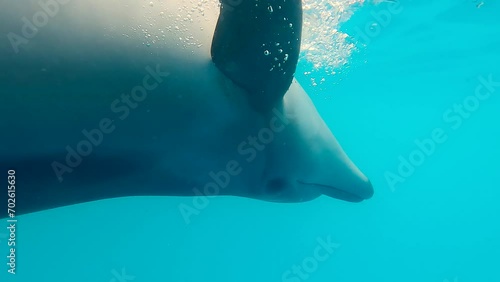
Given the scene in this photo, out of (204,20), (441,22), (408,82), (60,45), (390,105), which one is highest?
(390,105)

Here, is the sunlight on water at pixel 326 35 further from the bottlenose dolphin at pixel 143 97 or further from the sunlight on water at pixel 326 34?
the bottlenose dolphin at pixel 143 97

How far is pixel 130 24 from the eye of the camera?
3018 millimetres

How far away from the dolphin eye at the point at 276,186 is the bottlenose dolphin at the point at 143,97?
3.8 inches

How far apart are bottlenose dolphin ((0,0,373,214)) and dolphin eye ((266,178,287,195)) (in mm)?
97

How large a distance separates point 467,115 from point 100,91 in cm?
5059

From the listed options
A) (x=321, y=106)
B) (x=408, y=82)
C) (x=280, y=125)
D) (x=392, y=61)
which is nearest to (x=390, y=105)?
(x=321, y=106)

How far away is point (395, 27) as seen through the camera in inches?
789

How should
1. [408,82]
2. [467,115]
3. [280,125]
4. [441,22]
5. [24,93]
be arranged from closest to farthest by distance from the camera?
[24,93] < [280,125] < [441,22] < [408,82] < [467,115]

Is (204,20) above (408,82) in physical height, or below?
below

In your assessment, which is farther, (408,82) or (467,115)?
(467,115)

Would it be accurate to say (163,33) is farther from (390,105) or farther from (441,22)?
(390,105)

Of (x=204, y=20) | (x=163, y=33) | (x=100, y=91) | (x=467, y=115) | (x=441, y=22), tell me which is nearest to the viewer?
(x=100, y=91)

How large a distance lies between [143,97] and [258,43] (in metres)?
0.89

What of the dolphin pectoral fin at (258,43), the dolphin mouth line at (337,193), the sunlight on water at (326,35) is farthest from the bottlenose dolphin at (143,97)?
the sunlight on water at (326,35)
